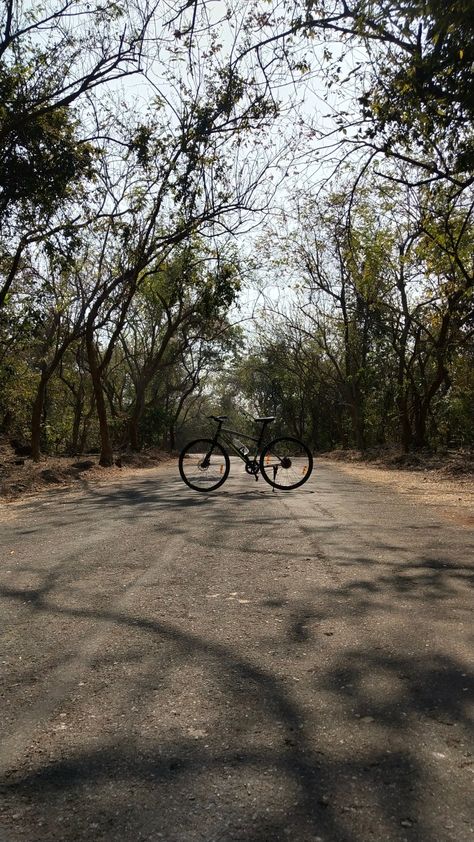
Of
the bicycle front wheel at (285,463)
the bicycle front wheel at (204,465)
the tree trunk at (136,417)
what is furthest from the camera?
the tree trunk at (136,417)

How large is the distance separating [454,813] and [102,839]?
1.02m

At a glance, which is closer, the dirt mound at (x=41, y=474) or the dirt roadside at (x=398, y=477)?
the dirt roadside at (x=398, y=477)

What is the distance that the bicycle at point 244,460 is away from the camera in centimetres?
1055

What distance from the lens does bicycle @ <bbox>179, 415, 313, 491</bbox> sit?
10.6 metres

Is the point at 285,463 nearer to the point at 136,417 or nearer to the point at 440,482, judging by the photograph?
the point at 440,482

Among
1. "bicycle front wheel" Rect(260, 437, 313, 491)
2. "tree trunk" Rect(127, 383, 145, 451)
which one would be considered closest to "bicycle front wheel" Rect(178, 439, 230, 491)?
"bicycle front wheel" Rect(260, 437, 313, 491)

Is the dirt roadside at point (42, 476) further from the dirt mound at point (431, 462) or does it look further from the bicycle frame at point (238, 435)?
the dirt mound at point (431, 462)

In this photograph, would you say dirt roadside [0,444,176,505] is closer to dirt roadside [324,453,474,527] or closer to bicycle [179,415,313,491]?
bicycle [179,415,313,491]

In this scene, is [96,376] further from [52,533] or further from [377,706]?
[377,706]

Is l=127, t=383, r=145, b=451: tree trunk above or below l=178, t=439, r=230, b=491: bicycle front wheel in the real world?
above

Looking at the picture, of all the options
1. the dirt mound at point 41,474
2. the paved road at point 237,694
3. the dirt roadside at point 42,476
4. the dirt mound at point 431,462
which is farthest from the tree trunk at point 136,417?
the paved road at point 237,694

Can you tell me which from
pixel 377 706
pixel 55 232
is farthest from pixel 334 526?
pixel 55 232

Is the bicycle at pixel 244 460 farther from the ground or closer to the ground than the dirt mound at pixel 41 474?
farther from the ground

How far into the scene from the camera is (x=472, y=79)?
7.69 meters
